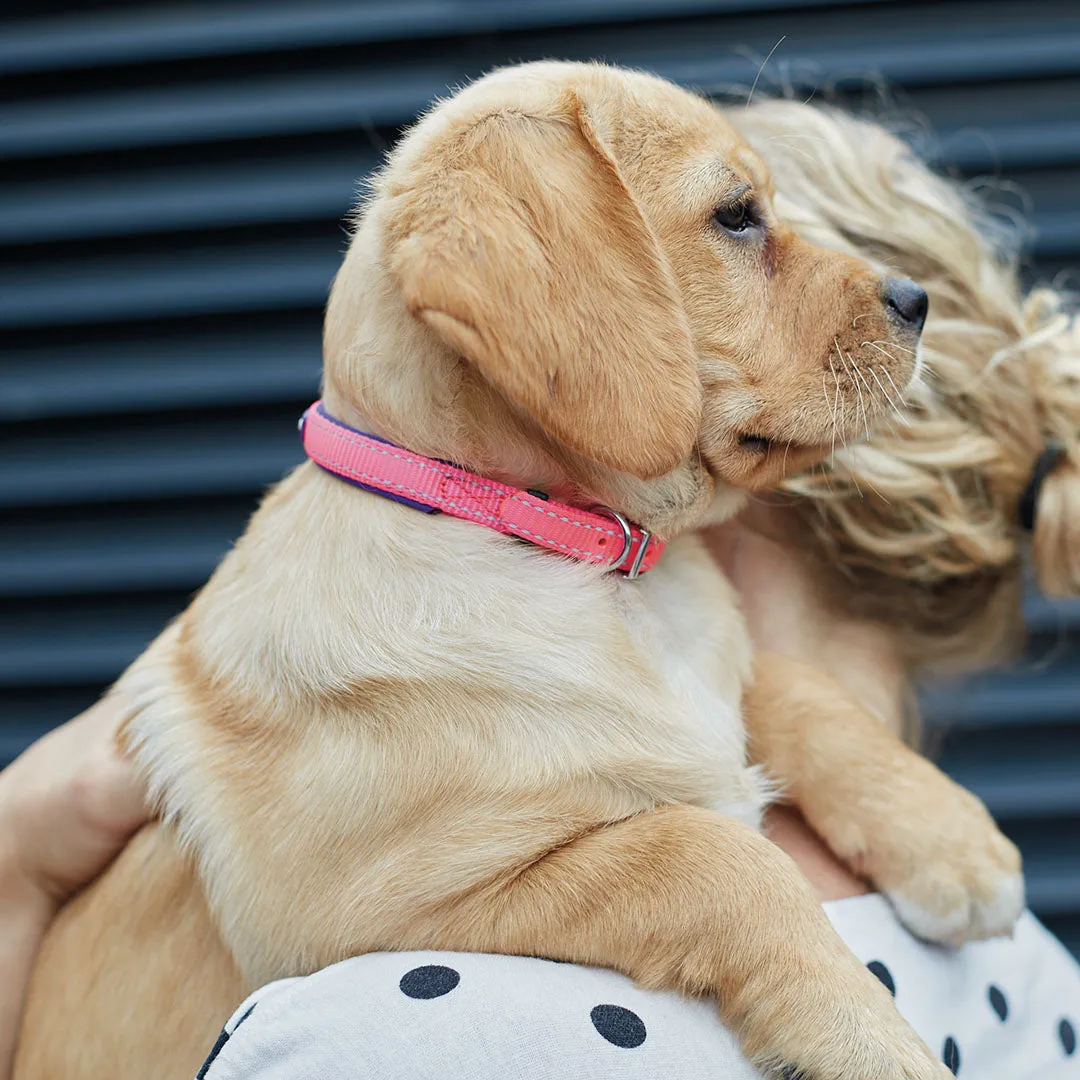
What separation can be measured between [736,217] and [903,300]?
23cm

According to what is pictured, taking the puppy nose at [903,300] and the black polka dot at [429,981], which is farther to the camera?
the puppy nose at [903,300]

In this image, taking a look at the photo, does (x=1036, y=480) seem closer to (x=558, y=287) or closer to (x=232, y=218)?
(x=558, y=287)

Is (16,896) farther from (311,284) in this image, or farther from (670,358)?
(311,284)

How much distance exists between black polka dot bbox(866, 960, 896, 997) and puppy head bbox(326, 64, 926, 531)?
0.56 metres

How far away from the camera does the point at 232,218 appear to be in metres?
2.75

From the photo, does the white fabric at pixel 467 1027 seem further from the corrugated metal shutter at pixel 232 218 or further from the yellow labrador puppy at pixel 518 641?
the corrugated metal shutter at pixel 232 218

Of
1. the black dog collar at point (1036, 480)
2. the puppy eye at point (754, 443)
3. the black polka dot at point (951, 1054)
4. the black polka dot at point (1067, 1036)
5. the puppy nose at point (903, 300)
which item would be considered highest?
the puppy nose at point (903, 300)

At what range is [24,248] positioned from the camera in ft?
9.47

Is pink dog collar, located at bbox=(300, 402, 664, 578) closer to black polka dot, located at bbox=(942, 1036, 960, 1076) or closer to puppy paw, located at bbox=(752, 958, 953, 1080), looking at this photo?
puppy paw, located at bbox=(752, 958, 953, 1080)

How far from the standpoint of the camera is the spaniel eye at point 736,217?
1.32 metres

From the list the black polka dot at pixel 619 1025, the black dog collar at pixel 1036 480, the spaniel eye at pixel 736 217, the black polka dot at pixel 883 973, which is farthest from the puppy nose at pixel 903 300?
the black polka dot at pixel 619 1025

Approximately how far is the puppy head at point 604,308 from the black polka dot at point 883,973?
1.84ft

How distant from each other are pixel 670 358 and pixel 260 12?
209cm

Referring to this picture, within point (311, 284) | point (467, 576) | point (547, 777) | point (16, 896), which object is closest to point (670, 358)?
point (467, 576)
